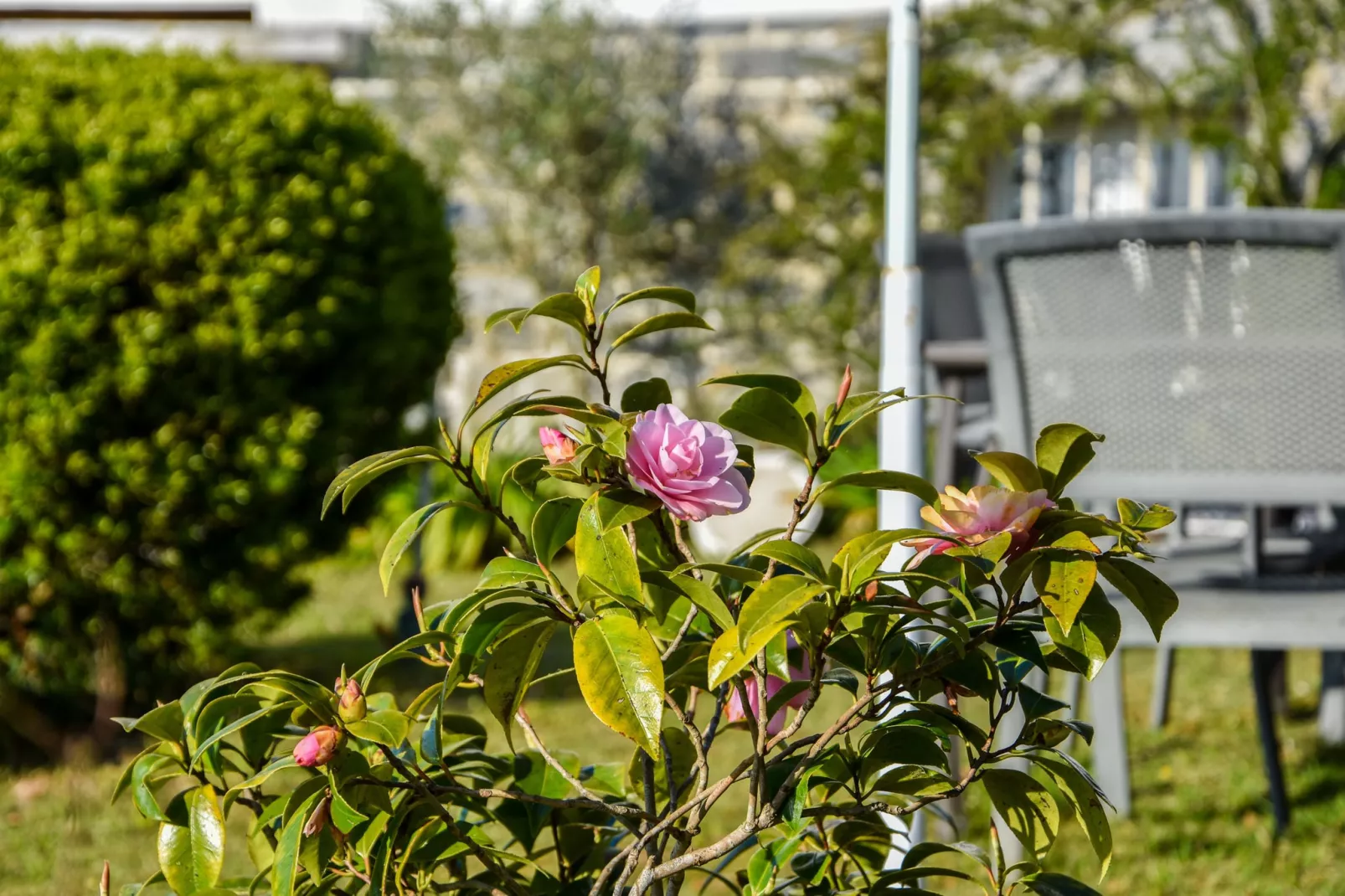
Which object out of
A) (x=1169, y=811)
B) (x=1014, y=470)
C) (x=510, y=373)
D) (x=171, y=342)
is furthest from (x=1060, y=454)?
(x=171, y=342)

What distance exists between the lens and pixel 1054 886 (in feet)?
3.41

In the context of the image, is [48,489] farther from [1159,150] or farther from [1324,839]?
[1159,150]

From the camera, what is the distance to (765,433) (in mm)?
937

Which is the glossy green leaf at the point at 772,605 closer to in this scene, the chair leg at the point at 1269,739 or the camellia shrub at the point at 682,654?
the camellia shrub at the point at 682,654

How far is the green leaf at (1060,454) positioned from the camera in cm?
92

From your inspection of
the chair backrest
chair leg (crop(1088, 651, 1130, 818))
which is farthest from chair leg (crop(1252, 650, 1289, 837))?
the chair backrest

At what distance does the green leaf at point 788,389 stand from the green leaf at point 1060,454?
0.51 feet

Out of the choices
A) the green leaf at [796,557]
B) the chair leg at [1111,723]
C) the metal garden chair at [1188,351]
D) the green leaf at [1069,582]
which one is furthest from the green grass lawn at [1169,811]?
the green leaf at [1069,582]

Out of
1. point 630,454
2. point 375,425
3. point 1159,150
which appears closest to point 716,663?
point 630,454

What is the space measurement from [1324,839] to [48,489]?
2.74 metres

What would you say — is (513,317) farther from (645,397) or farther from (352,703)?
(352,703)

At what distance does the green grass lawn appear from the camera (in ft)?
7.90

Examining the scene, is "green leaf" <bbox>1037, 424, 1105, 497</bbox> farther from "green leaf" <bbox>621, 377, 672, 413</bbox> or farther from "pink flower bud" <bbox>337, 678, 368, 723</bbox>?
"pink flower bud" <bbox>337, 678, 368, 723</bbox>

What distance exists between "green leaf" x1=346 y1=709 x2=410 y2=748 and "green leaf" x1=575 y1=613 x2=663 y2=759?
0.52 feet
